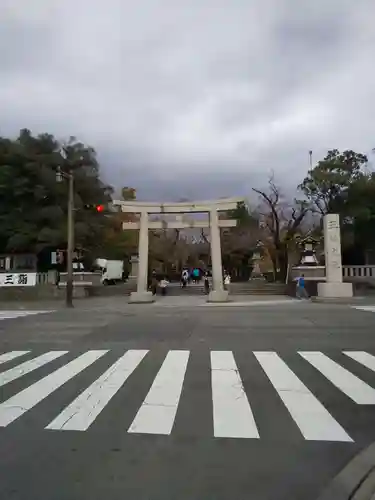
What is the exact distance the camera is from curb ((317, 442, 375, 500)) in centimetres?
412

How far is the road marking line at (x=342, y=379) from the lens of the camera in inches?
297

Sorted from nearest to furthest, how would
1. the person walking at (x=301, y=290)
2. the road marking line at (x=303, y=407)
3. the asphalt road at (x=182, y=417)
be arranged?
the asphalt road at (x=182, y=417) < the road marking line at (x=303, y=407) < the person walking at (x=301, y=290)

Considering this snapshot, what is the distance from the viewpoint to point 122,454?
198 inches

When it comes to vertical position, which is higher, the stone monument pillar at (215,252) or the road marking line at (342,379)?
the stone monument pillar at (215,252)

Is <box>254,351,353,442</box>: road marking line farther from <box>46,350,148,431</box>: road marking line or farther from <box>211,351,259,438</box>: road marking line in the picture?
<box>46,350,148,431</box>: road marking line

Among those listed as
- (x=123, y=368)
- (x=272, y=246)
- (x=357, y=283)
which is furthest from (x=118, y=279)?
(x=123, y=368)

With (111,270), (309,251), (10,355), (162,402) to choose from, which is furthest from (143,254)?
(162,402)

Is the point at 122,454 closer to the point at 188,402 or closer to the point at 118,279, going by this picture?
the point at 188,402

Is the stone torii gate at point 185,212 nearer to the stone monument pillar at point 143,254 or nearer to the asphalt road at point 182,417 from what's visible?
the stone monument pillar at point 143,254

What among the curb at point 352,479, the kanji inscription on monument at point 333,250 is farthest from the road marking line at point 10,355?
the kanji inscription on monument at point 333,250

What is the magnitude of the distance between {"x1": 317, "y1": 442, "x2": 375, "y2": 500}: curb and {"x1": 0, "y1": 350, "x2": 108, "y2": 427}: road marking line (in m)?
3.70

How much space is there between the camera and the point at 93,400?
7.21 metres

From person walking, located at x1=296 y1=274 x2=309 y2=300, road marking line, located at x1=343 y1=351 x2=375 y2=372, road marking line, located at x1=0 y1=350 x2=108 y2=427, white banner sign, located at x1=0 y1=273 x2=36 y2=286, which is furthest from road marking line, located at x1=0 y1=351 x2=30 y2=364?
white banner sign, located at x1=0 y1=273 x2=36 y2=286

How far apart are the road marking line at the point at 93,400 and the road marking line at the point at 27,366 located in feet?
4.79
